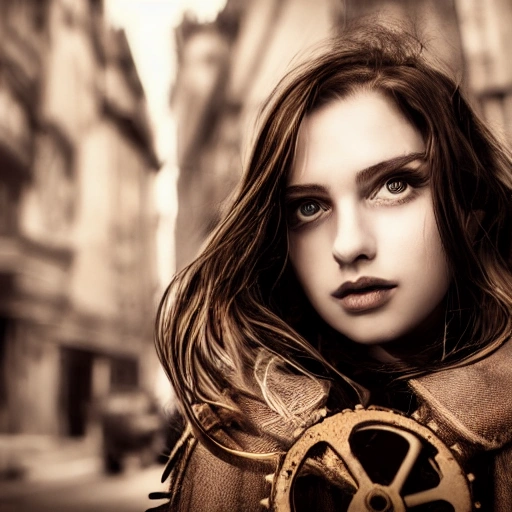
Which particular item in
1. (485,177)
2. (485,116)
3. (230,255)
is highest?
(485,116)

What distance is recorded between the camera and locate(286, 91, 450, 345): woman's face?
3.92ft

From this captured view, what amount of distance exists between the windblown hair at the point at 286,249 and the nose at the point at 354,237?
116 millimetres

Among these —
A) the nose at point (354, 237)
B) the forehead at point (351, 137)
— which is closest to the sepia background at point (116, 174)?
the forehead at point (351, 137)

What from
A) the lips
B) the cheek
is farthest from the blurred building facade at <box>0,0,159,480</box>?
the lips

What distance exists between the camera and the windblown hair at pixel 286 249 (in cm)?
121

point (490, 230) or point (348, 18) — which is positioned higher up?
point (348, 18)

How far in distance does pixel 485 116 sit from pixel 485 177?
13 centimetres

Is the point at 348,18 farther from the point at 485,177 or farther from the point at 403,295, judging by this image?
the point at 403,295

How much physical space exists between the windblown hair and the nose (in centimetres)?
12

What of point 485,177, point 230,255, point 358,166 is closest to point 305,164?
point 358,166

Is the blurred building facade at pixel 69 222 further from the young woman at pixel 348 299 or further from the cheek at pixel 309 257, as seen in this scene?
the cheek at pixel 309 257

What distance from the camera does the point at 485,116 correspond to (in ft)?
4.10

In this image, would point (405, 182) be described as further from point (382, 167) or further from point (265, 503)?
point (265, 503)

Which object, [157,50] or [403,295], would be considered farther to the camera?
[157,50]
